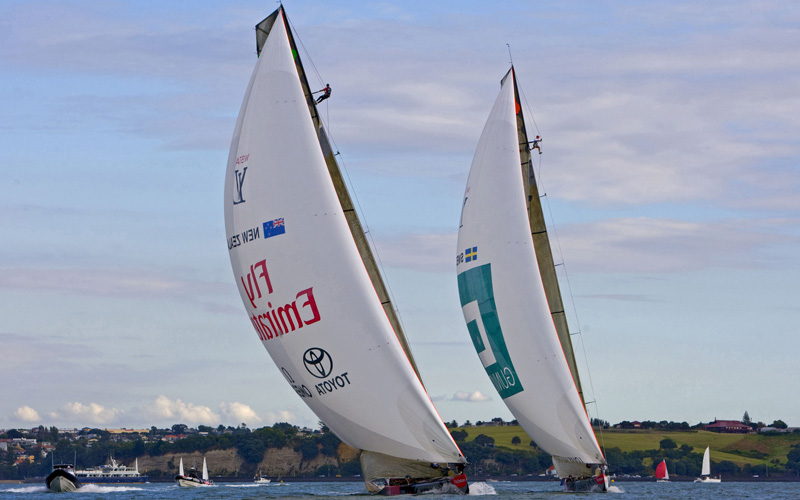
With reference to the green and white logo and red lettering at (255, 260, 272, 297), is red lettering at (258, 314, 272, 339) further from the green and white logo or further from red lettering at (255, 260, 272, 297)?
the green and white logo

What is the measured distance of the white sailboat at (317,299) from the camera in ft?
111

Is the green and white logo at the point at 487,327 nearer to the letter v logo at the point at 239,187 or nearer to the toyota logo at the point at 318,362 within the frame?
the toyota logo at the point at 318,362

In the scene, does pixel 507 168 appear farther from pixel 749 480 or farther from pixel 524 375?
pixel 749 480

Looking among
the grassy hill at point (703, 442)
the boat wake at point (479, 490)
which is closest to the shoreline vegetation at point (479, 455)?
the grassy hill at point (703, 442)

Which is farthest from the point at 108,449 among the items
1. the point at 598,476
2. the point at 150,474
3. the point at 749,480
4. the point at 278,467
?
the point at 598,476

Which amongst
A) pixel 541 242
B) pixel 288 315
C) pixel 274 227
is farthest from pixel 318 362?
pixel 541 242

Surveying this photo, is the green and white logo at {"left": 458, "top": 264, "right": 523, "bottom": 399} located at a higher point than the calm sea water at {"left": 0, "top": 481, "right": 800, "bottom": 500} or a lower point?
higher

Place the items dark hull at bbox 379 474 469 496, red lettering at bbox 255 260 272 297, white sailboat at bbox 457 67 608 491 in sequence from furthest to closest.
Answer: white sailboat at bbox 457 67 608 491 → dark hull at bbox 379 474 469 496 → red lettering at bbox 255 260 272 297

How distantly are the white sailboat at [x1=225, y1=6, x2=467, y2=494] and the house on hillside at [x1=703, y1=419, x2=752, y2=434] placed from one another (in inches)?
6313

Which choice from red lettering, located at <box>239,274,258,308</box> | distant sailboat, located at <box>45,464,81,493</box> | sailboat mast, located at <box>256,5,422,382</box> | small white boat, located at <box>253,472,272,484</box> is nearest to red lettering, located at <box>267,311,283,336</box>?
red lettering, located at <box>239,274,258,308</box>

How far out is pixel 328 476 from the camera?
575 feet

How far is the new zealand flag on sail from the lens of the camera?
34.3 m

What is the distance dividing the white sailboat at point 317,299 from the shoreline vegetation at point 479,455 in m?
122

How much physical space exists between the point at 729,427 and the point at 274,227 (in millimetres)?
167303
